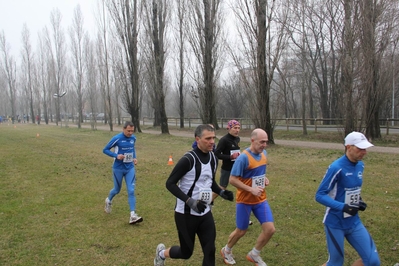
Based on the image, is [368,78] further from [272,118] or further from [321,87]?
[321,87]

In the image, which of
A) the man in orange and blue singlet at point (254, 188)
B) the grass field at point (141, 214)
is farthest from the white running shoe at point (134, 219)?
the man in orange and blue singlet at point (254, 188)

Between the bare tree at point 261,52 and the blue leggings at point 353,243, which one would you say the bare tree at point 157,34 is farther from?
the blue leggings at point 353,243

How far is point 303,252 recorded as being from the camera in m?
4.84

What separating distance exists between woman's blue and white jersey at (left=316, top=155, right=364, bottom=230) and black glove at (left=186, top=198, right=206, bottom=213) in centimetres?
124

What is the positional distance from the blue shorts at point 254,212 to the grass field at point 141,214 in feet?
2.12

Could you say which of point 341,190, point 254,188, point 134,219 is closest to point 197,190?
point 254,188

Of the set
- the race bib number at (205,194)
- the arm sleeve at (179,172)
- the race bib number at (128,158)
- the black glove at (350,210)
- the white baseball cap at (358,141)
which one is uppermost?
the white baseball cap at (358,141)

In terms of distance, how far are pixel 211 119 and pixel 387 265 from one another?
63.6 ft

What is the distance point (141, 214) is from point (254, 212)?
127 inches

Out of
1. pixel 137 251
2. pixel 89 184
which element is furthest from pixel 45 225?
pixel 89 184

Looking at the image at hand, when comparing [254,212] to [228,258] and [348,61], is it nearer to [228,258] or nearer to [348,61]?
[228,258]

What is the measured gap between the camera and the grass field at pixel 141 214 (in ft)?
16.0

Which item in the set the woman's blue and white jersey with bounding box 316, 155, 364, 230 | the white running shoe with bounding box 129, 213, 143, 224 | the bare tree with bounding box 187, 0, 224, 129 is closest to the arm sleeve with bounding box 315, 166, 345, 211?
the woman's blue and white jersey with bounding box 316, 155, 364, 230

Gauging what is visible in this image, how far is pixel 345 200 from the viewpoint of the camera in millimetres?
3475
